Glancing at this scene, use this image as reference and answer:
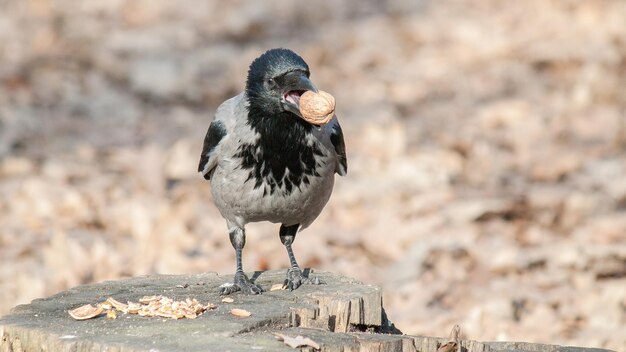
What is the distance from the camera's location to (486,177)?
8.66 m

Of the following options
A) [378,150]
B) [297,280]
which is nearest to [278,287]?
[297,280]

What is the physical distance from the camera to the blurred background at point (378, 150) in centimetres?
680

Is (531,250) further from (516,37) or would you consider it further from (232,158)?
(516,37)

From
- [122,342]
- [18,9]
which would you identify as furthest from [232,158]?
[18,9]

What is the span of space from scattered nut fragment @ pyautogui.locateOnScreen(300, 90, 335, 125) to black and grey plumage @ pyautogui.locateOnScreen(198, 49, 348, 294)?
12cm

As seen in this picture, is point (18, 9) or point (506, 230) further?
point (18, 9)

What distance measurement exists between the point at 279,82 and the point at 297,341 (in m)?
1.54

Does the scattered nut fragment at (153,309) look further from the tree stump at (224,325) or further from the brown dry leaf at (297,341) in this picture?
the brown dry leaf at (297,341)

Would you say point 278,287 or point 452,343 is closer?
point 452,343

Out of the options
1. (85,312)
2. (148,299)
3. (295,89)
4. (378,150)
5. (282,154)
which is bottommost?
(85,312)

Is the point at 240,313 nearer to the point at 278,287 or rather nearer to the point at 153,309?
the point at 153,309

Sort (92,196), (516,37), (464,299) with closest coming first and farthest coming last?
(464,299)
(92,196)
(516,37)

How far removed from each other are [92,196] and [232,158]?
→ 3.36m

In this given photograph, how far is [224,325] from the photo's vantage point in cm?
400
